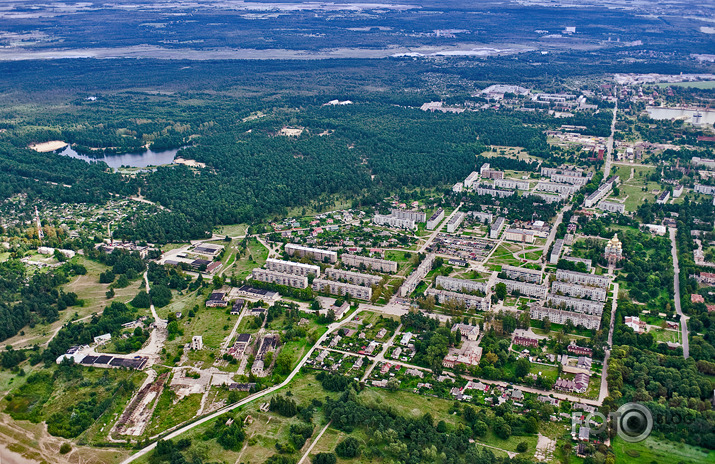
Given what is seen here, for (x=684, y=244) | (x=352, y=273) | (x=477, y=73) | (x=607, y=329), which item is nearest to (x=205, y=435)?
(x=352, y=273)

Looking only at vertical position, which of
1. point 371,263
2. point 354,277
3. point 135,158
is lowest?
point 135,158

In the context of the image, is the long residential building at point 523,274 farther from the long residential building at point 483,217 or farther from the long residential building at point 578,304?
the long residential building at point 483,217

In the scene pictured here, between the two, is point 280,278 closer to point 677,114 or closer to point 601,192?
point 601,192

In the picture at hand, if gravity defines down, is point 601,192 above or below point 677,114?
below

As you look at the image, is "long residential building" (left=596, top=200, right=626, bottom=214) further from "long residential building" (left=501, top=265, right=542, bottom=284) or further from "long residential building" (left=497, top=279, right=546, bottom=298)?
"long residential building" (left=497, top=279, right=546, bottom=298)

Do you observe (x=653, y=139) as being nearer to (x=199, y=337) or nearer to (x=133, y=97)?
(x=199, y=337)

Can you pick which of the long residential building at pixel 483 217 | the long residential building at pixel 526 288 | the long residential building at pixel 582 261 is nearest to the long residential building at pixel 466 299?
the long residential building at pixel 526 288

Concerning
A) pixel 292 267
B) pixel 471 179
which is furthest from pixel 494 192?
pixel 292 267
